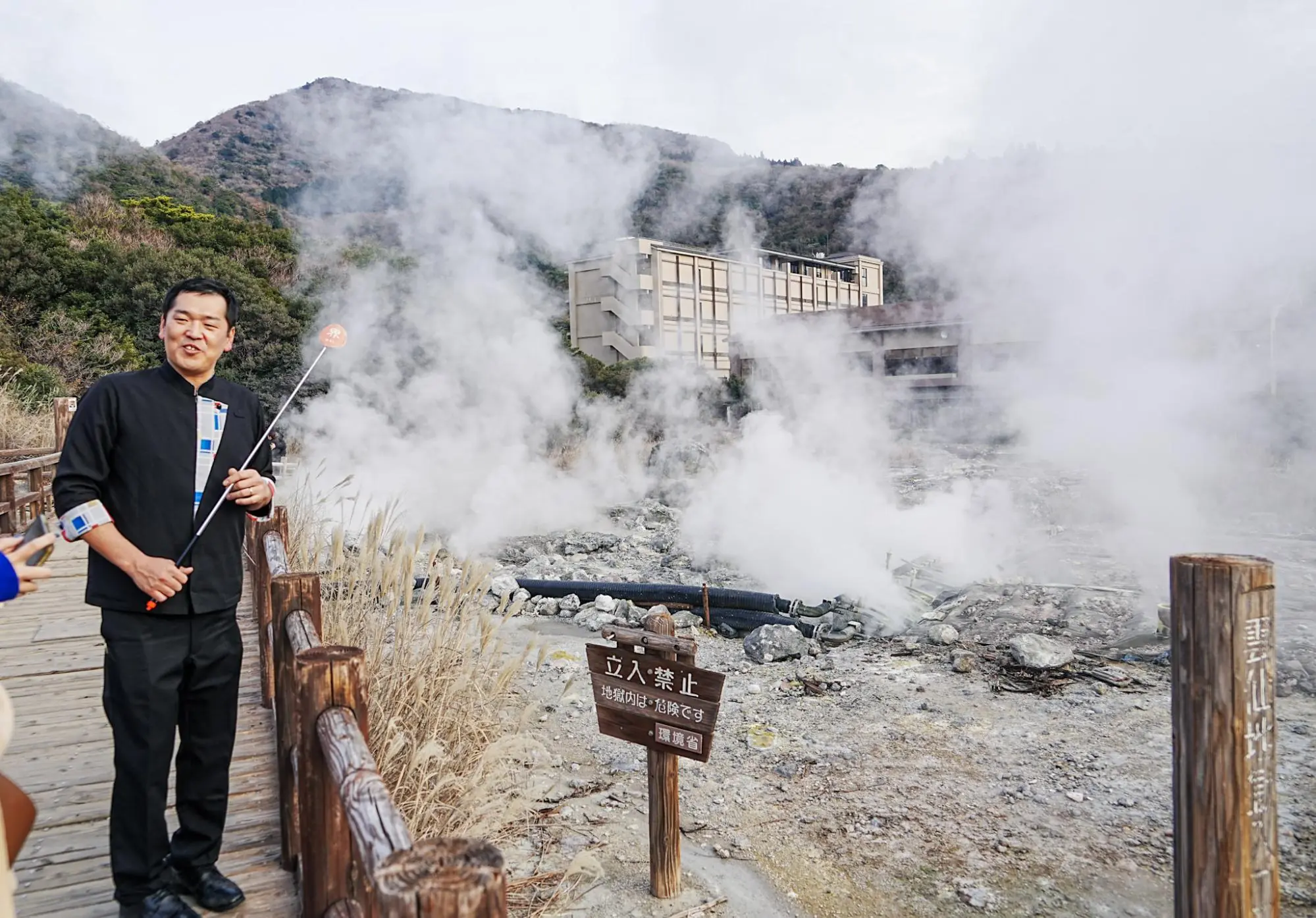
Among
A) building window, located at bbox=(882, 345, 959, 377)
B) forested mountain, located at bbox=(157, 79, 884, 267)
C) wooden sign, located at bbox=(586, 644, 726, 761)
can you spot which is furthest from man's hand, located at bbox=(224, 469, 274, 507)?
building window, located at bbox=(882, 345, 959, 377)

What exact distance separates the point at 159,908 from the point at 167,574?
2.77 feet

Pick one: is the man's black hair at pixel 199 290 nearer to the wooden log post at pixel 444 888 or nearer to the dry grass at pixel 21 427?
the wooden log post at pixel 444 888

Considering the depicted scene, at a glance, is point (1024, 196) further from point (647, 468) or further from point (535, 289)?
point (535, 289)

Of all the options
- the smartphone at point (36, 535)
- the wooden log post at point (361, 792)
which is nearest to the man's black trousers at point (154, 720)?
the smartphone at point (36, 535)

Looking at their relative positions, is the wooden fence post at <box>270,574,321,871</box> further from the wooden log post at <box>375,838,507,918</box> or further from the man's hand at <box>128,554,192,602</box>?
the wooden log post at <box>375,838,507,918</box>

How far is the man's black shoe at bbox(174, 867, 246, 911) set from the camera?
224cm

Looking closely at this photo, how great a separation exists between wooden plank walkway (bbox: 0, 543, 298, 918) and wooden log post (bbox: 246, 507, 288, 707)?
15 centimetres

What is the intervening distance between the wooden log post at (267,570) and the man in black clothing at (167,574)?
1.23 metres

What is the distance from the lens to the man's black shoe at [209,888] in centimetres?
224

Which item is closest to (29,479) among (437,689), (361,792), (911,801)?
(437,689)

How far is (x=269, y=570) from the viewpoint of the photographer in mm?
3801

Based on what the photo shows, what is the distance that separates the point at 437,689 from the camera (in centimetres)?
362

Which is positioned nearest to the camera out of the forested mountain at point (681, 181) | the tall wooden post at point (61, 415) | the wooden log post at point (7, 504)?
the wooden log post at point (7, 504)

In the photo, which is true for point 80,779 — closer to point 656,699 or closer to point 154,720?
point 154,720
